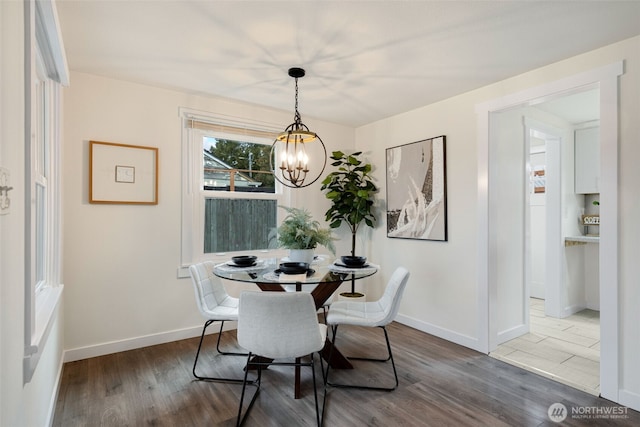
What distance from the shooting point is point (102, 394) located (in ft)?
7.57

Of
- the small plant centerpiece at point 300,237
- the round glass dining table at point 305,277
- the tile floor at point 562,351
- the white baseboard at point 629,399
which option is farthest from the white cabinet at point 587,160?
the small plant centerpiece at point 300,237

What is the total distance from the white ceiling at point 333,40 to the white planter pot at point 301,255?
4.81 feet

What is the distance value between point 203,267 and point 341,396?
4.70 feet

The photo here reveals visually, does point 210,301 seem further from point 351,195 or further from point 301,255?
point 351,195

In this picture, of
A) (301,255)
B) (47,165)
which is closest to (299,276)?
(301,255)

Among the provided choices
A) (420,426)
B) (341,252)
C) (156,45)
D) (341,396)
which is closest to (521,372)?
(420,426)

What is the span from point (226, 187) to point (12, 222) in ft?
8.96

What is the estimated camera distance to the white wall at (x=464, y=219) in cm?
221

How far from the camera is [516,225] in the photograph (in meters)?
3.35

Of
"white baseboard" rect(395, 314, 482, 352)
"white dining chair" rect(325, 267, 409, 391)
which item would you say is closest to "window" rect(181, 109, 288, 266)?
"white dining chair" rect(325, 267, 409, 391)

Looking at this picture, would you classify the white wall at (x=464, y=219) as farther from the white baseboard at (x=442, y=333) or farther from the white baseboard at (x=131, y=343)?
the white baseboard at (x=131, y=343)

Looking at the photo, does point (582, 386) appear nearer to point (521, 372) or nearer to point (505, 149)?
point (521, 372)

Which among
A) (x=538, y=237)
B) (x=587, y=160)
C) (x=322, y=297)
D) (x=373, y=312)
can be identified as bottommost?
(x=373, y=312)

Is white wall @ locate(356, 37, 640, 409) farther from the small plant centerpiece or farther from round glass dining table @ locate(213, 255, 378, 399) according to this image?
the small plant centerpiece
